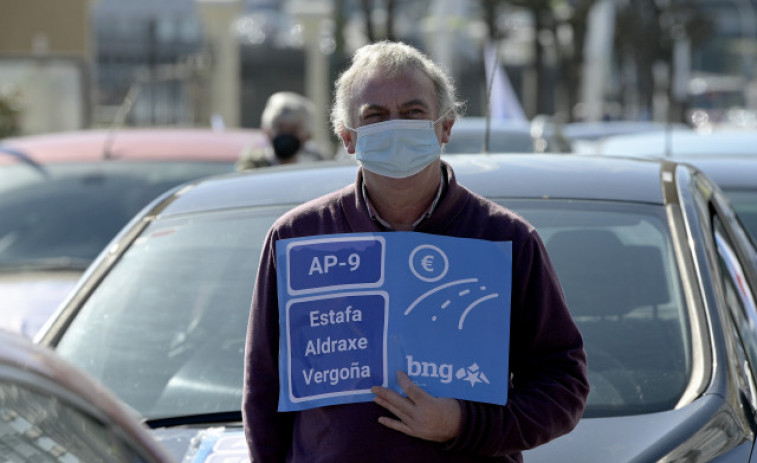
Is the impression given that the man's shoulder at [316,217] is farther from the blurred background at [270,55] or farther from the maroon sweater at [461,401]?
the blurred background at [270,55]

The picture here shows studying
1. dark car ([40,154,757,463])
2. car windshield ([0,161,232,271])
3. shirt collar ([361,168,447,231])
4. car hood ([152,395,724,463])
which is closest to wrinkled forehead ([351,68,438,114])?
shirt collar ([361,168,447,231])

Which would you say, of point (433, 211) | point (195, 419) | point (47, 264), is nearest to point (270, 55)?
point (47, 264)

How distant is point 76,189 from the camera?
723cm

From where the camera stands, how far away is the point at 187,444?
341 cm

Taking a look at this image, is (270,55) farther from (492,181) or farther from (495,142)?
(492,181)

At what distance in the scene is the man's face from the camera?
2.86m

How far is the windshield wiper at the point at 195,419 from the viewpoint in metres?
3.59

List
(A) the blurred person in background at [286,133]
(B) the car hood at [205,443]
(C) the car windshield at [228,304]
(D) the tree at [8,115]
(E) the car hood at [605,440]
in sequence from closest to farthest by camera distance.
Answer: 1. (E) the car hood at [605,440]
2. (B) the car hood at [205,443]
3. (C) the car windshield at [228,304]
4. (A) the blurred person in background at [286,133]
5. (D) the tree at [8,115]

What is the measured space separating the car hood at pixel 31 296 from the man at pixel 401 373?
268 cm

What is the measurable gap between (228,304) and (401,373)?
134cm

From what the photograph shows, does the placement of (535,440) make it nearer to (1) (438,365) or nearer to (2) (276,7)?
(1) (438,365)

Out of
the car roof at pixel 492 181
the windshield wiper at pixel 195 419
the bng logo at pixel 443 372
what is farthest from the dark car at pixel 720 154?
the bng logo at pixel 443 372

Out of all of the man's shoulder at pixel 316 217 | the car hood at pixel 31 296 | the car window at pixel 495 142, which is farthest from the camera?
the car window at pixel 495 142

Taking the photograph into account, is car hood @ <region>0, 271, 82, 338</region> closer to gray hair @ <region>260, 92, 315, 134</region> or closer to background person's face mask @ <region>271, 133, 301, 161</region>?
background person's face mask @ <region>271, 133, 301, 161</region>
